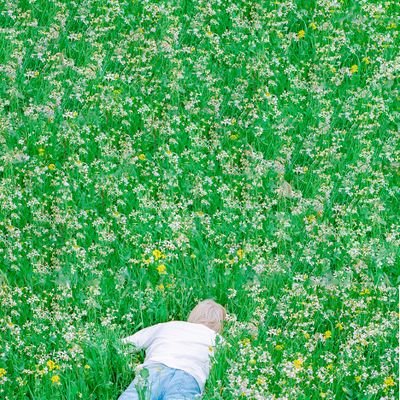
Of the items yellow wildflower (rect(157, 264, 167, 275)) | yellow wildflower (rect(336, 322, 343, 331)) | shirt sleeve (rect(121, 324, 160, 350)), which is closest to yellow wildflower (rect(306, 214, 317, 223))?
yellow wildflower (rect(336, 322, 343, 331))

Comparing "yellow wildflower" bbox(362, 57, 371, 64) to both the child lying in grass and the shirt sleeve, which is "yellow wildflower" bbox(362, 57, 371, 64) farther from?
the shirt sleeve

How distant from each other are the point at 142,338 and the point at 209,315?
46 cm

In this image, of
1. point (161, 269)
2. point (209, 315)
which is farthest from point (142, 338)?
point (161, 269)

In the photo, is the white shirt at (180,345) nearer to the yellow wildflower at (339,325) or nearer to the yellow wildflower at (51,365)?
the yellow wildflower at (51,365)

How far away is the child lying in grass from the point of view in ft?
22.7

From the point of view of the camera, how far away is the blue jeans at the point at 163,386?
6871 millimetres

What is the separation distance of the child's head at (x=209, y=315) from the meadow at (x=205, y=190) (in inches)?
3.5

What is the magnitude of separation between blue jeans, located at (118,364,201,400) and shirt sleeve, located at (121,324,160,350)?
0.32m

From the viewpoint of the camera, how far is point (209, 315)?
295 inches

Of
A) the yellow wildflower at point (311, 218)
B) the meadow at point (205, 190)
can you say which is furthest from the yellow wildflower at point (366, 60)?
the yellow wildflower at point (311, 218)

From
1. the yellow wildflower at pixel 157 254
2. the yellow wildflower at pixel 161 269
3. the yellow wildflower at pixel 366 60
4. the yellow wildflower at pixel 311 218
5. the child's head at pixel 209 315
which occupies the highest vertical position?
the yellow wildflower at pixel 366 60

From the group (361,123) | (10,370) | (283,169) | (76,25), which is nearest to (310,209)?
(283,169)

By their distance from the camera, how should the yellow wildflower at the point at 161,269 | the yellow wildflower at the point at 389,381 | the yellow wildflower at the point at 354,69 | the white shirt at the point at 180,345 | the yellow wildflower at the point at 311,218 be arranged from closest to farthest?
the yellow wildflower at the point at 389,381 < the white shirt at the point at 180,345 < the yellow wildflower at the point at 161,269 < the yellow wildflower at the point at 311,218 < the yellow wildflower at the point at 354,69

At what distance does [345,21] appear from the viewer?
10.2 meters
